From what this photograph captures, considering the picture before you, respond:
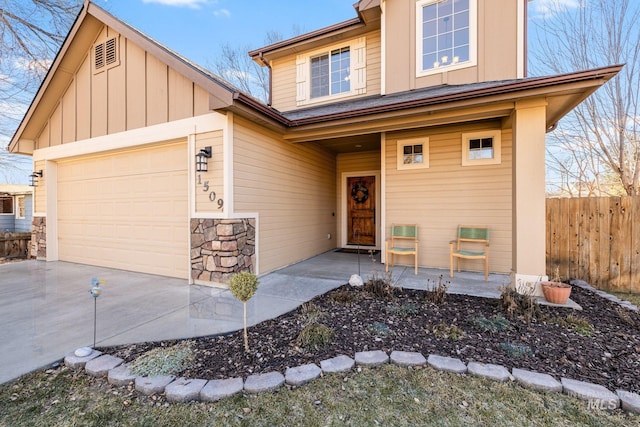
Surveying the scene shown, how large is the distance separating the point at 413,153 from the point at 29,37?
11.2 m

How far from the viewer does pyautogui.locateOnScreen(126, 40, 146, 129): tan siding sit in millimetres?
5266

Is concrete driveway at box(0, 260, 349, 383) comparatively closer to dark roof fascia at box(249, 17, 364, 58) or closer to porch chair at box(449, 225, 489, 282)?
porch chair at box(449, 225, 489, 282)

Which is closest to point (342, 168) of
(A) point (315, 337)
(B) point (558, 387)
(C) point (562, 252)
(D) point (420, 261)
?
(D) point (420, 261)

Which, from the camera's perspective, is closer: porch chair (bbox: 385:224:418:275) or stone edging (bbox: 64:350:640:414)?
stone edging (bbox: 64:350:640:414)

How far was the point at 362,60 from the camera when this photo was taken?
278 inches

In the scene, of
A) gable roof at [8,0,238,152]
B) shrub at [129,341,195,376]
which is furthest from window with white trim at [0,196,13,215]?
shrub at [129,341,195,376]

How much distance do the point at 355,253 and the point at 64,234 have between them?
745 centimetres

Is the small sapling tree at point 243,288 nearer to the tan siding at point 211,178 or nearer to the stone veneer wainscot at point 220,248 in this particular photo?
the stone veneer wainscot at point 220,248

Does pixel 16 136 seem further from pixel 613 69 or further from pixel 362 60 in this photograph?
pixel 613 69

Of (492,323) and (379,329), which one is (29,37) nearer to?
(379,329)

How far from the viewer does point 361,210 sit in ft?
27.1

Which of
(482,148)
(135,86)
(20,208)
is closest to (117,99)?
(135,86)

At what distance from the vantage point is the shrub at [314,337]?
2.61 metres

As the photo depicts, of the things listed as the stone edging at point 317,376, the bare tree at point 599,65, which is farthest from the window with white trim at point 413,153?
the bare tree at point 599,65
